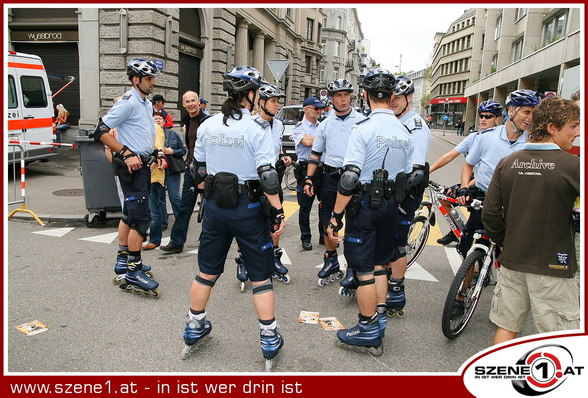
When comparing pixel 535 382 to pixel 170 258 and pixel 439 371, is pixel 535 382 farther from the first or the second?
pixel 170 258

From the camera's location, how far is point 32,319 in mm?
3838

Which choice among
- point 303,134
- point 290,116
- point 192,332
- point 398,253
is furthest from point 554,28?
point 192,332

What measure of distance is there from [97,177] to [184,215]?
1.81 m

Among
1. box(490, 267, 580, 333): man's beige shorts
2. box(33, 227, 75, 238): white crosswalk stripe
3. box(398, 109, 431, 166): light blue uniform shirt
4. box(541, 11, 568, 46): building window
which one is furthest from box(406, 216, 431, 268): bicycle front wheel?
box(541, 11, 568, 46): building window

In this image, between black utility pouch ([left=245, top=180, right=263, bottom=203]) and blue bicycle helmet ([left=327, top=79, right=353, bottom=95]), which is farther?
blue bicycle helmet ([left=327, top=79, right=353, bottom=95])

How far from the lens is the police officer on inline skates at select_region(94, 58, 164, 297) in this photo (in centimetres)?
427

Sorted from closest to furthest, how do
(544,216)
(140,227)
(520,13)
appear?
1. (544,216)
2. (140,227)
3. (520,13)

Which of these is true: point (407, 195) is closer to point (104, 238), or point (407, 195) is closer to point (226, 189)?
point (226, 189)

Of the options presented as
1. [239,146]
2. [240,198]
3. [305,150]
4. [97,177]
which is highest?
[239,146]

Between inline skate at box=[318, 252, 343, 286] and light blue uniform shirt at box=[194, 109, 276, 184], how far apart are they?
2119mm

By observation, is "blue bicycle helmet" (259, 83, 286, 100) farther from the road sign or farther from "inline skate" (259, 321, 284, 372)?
the road sign

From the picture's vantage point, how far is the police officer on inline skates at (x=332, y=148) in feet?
16.2

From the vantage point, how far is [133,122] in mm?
4410

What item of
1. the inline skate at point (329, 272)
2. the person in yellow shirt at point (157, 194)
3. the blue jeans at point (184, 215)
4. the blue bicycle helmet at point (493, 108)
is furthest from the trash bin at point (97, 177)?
the blue bicycle helmet at point (493, 108)
